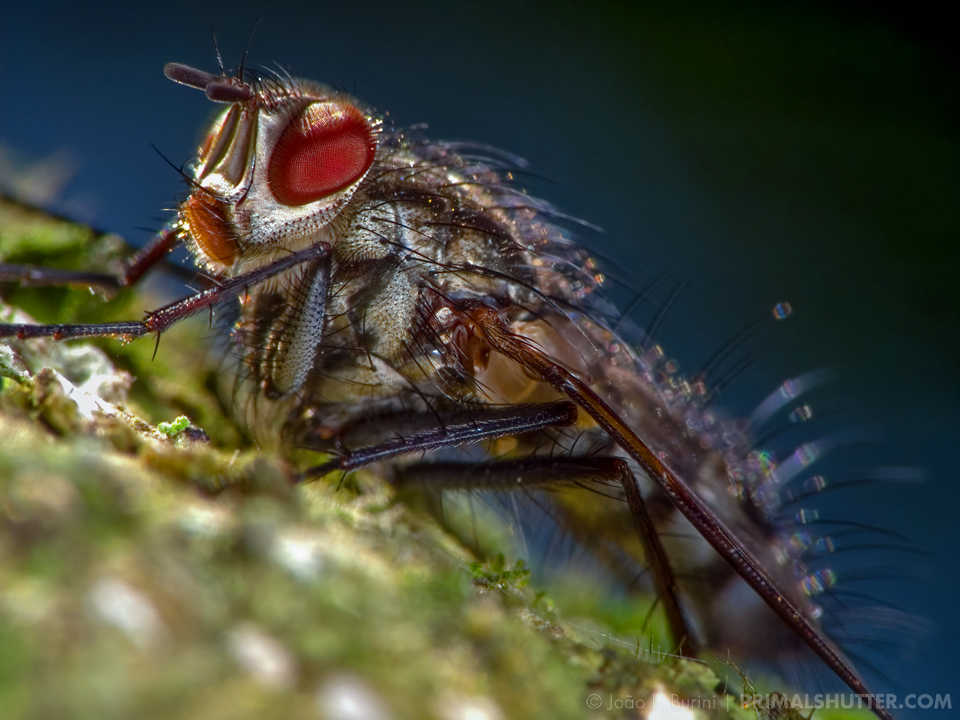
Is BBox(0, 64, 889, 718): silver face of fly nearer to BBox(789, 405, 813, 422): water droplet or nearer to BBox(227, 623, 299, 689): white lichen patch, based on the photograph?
BBox(789, 405, 813, 422): water droplet

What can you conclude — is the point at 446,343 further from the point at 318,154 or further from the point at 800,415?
the point at 800,415

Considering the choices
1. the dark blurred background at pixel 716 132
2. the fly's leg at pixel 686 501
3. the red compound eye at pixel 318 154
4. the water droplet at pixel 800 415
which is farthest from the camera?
the dark blurred background at pixel 716 132

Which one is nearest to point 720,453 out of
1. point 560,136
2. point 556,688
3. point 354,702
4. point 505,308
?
point 505,308

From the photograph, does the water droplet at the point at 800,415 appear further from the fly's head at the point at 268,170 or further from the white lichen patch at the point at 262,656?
the white lichen patch at the point at 262,656

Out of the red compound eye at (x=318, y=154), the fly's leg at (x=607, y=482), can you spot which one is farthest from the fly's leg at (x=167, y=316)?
the fly's leg at (x=607, y=482)

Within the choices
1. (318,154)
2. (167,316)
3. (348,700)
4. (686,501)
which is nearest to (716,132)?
(318,154)

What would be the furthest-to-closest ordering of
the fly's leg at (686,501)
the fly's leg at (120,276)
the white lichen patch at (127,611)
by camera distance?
1. the fly's leg at (120,276)
2. the fly's leg at (686,501)
3. the white lichen patch at (127,611)

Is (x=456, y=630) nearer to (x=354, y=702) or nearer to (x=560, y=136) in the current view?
(x=354, y=702)

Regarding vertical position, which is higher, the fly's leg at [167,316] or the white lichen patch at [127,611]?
the fly's leg at [167,316]
